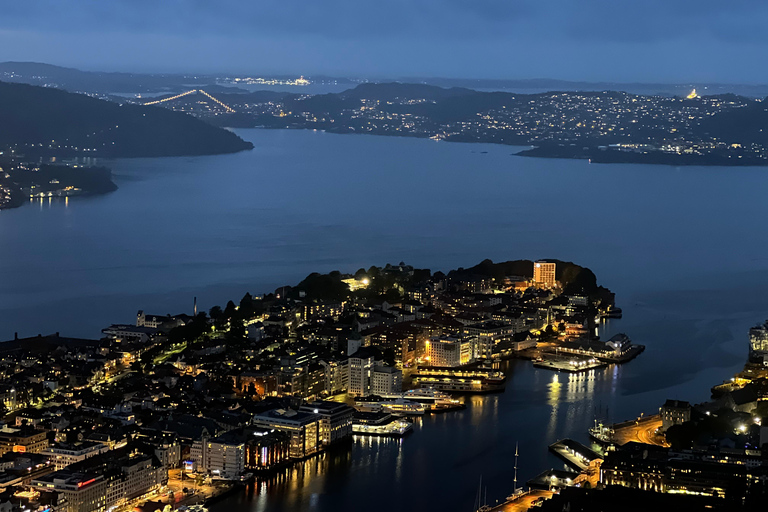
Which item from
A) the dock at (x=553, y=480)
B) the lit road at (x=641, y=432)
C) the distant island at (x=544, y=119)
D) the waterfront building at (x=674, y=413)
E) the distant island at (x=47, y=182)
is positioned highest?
the distant island at (x=544, y=119)

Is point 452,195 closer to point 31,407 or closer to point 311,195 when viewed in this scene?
point 311,195

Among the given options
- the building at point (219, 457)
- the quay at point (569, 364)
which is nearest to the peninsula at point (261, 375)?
the building at point (219, 457)

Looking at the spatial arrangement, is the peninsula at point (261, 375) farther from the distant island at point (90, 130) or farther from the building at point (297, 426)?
the distant island at point (90, 130)

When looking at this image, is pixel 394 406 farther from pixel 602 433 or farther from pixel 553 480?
pixel 553 480


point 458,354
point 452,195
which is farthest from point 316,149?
point 458,354

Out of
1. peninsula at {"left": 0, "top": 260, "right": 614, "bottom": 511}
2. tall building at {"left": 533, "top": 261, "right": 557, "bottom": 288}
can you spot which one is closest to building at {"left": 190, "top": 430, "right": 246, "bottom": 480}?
peninsula at {"left": 0, "top": 260, "right": 614, "bottom": 511}

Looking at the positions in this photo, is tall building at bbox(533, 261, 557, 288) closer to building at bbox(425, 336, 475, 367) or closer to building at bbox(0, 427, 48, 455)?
building at bbox(425, 336, 475, 367)
